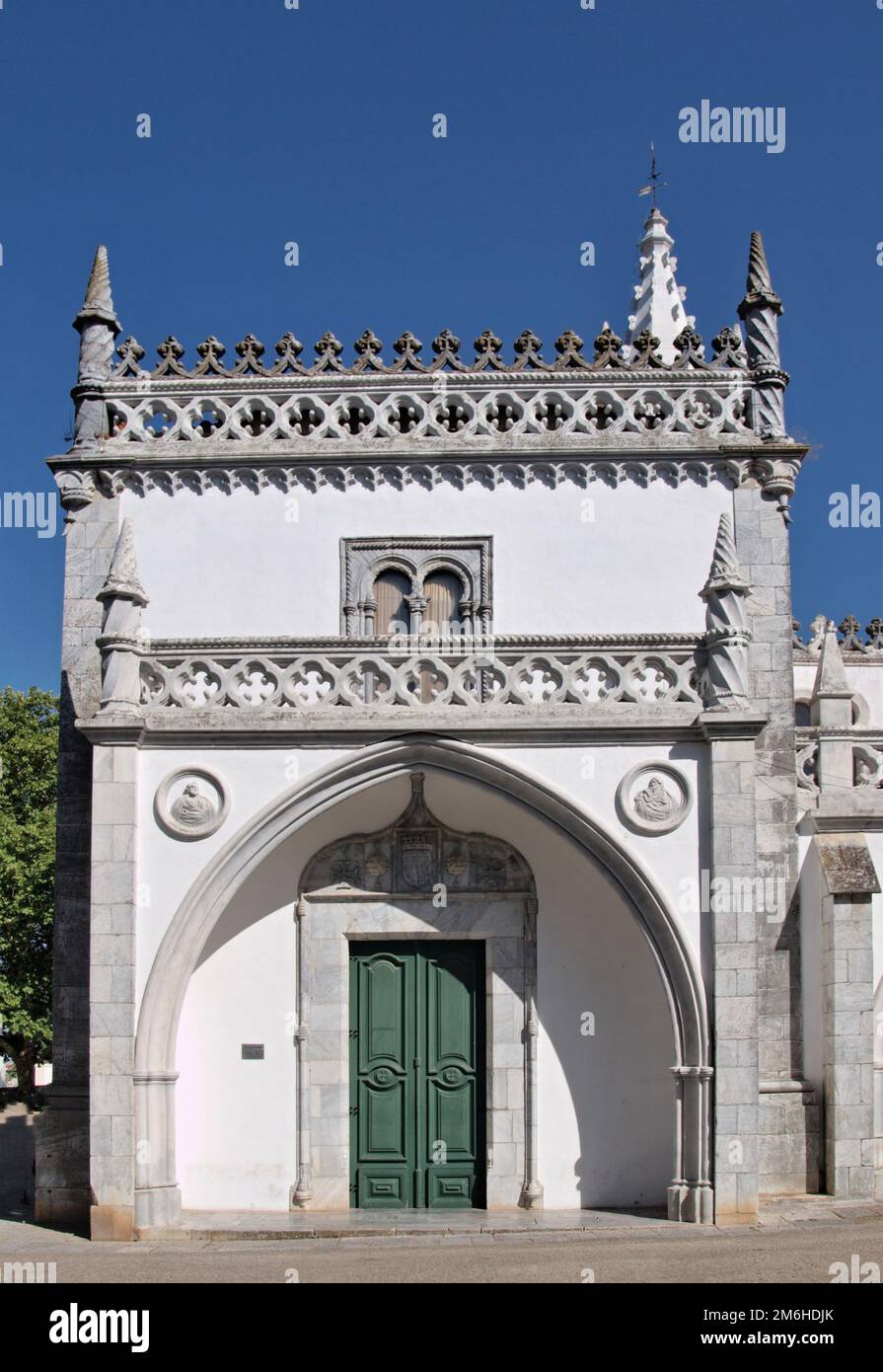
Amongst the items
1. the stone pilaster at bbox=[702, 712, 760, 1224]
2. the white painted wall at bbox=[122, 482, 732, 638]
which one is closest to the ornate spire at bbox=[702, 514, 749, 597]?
the stone pilaster at bbox=[702, 712, 760, 1224]

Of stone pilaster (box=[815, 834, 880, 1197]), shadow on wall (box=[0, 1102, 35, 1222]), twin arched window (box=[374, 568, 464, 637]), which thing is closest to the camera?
stone pilaster (box=[815, 834, 880, 1197])

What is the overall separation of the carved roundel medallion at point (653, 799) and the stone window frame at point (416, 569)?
2810mm

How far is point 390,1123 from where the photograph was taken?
14.7 metres

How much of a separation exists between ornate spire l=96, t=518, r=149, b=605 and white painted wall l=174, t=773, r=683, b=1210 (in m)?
2.84

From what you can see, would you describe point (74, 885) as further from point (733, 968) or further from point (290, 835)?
point (733, 968)

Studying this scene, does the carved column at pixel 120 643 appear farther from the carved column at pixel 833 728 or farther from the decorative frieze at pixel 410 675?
the carved column at pixel 833 728

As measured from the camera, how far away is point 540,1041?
14.7 meters

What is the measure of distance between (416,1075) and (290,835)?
273 centimetres

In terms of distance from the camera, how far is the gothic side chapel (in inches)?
541

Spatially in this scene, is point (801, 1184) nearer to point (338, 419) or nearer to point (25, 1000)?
point (338, 419)

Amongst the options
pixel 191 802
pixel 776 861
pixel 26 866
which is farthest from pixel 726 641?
pixel 26 866

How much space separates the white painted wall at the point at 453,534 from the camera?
15922mm

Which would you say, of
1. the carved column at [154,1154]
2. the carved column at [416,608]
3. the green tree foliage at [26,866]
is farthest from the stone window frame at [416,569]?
the green tree foliage at [26,866]

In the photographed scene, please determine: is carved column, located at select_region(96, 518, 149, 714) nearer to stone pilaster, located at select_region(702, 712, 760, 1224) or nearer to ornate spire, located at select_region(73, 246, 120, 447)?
ornate spire, located at select_region(73, 246, 120, 447)
